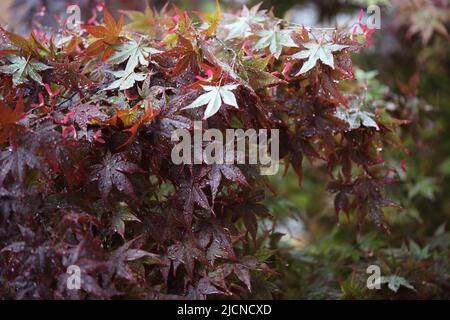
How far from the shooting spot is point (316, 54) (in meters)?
1.44

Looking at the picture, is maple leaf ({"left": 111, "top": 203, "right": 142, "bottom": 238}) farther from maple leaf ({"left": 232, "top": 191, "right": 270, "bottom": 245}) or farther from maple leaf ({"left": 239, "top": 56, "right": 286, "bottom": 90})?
maple leaf ({"left": 239, "top": 56, "right": 286, "bottom": 90})

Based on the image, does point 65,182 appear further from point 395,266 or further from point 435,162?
point 435,162

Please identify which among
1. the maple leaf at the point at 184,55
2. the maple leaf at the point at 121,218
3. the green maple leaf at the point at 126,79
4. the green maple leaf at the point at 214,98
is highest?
the maple leaf at the point at 184,55

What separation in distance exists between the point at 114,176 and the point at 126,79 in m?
0.28

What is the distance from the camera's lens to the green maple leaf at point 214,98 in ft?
4.16

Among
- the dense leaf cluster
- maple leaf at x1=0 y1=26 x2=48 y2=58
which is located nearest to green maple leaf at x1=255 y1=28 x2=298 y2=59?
the dense leaf cluster

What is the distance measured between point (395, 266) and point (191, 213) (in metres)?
0.93

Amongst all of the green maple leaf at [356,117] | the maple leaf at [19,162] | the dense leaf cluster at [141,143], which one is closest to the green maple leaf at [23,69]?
the dense leaf cluster at [141,143]

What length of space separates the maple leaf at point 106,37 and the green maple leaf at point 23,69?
131mm

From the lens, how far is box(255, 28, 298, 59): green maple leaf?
150cm

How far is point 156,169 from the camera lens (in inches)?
53.9

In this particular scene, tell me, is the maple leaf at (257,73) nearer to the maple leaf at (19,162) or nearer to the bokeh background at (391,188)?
the bokeh background at (391,188)

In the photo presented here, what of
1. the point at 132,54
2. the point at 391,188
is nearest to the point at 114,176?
the point at 132,54
